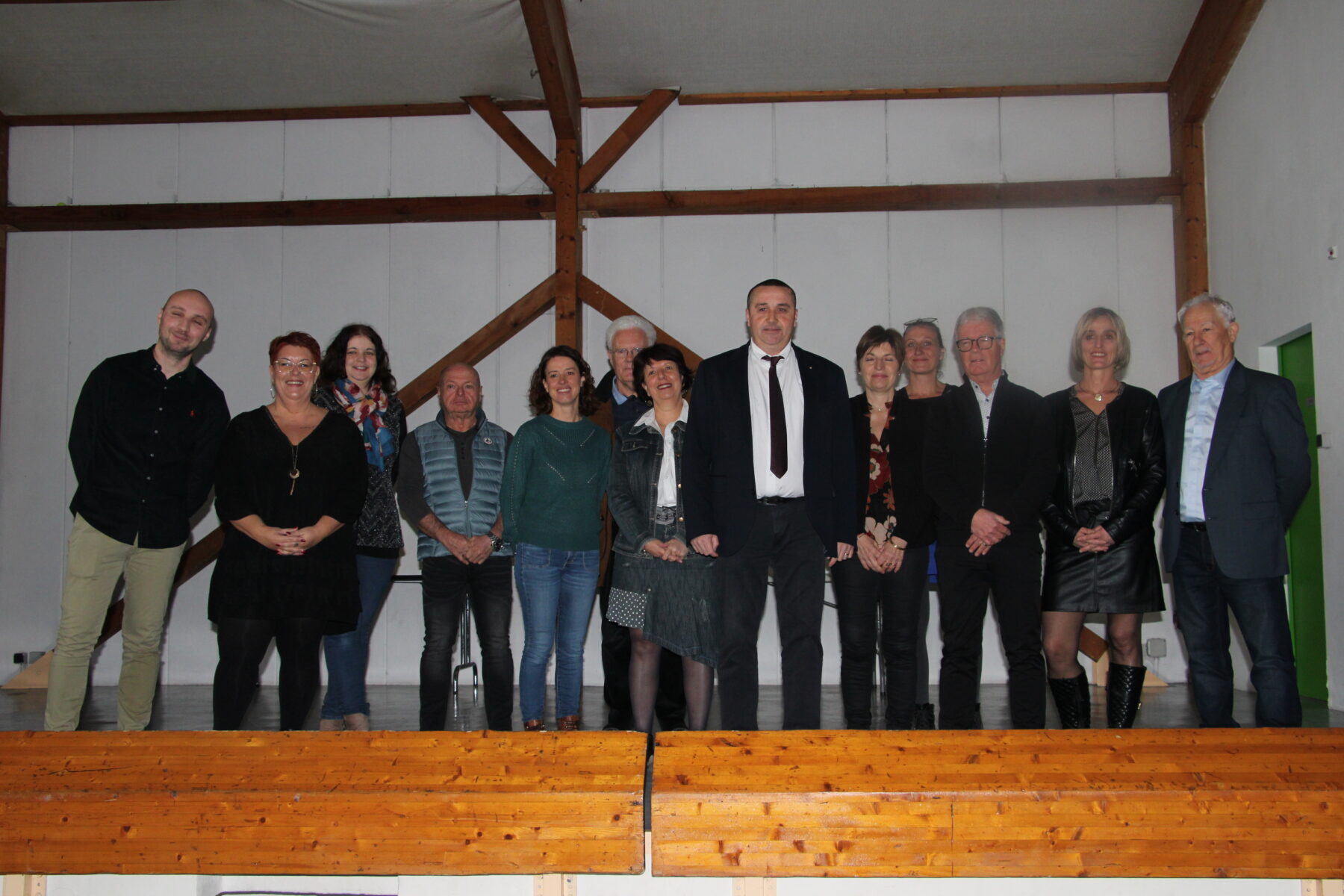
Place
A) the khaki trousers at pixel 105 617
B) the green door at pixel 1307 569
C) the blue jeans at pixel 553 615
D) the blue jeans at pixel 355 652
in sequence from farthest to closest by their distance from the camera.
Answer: the green door at pixel 1307 569, the blue jeans at pixel 355 652, the blue jeans at pixel 553 615, the khaki trousers at pixel 105 617

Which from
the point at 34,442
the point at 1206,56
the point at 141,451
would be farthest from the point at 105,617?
the point at 1206,56

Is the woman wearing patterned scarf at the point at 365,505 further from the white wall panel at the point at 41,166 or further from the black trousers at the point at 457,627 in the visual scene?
the white wall panel at the point at 41,166

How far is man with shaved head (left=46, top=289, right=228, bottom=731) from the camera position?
297cm

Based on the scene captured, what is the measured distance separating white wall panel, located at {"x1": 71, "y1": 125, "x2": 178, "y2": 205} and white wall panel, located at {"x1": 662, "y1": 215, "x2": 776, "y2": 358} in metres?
3.33

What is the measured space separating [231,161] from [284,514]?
171 inches

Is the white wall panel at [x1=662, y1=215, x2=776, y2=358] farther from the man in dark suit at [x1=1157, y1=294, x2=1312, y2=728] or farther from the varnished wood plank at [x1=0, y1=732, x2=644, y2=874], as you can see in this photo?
the varnished wood plank at [x1=0, y1=732, x2=644, y2=874]

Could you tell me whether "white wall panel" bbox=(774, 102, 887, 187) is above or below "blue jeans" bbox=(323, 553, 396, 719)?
above

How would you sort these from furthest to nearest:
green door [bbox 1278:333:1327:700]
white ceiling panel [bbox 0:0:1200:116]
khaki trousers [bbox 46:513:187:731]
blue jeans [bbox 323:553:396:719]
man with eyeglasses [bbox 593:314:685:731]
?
white ceiling panel [bbox 0:0:1200:116], green door [bbox 1278:333:1327:700], man with eyeglasses [bbox 593:314:685:731], blue jeans [bbox 323:553:396:719], khaki trousers [bbox 46:513:187:731]

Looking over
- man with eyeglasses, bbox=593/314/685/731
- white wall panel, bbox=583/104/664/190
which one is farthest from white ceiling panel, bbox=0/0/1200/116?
man with eyeglasses, bbox=593/314/685/731

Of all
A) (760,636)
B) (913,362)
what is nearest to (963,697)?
(913,362)

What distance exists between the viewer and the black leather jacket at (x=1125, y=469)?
10.2ft

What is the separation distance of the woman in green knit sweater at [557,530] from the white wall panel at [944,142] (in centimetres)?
350

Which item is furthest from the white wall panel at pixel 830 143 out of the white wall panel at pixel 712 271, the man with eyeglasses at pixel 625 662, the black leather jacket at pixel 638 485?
the black leather jacket at pixel 638 485

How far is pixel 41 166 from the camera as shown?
646 cm
